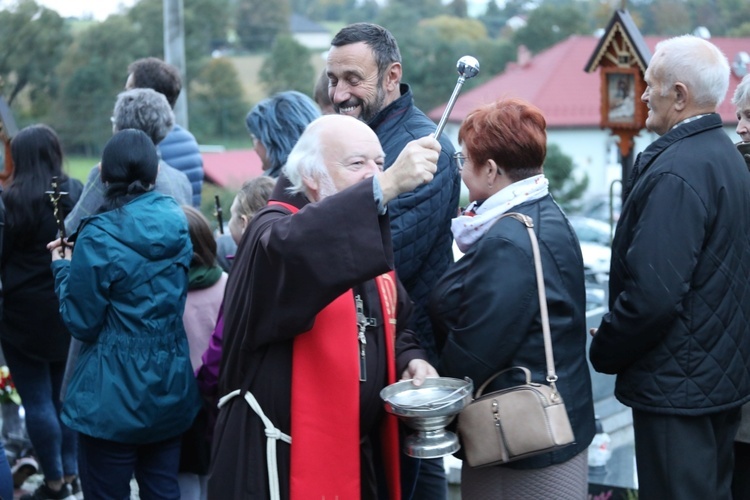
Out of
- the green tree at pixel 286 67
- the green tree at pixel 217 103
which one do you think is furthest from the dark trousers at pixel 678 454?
the green tree at pixel 286 67

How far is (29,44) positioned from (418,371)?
22216 millimetres

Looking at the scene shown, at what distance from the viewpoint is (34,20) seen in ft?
73.0

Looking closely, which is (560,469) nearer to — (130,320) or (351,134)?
(351,134)

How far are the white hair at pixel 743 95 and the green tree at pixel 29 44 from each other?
58.0 feet

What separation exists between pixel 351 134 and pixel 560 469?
111 cm

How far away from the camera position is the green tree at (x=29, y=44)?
20906mm

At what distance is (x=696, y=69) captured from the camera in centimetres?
284

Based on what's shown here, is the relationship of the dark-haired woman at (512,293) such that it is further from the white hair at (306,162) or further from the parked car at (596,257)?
the parked car at (596,257)

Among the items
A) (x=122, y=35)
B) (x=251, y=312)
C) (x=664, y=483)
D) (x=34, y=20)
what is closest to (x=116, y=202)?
(x=251, y=312)

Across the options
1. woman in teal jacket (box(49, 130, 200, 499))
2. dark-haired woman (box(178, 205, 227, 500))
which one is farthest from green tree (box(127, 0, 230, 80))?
woman in teal jacket (box(49, 130, 200, 499))

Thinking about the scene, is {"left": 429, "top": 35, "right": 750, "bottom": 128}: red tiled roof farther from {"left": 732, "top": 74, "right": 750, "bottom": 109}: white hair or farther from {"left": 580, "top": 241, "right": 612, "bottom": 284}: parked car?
{"left": 732, "top": 74, "right": 750, "bottom": 109}: white hair

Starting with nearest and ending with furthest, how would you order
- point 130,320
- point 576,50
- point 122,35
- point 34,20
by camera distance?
point 130,320 → point 34,20 → point 122,35 → point 576,50

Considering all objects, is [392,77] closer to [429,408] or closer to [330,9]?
[429,408]

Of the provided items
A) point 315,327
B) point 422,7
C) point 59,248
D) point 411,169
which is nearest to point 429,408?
point 315,327
